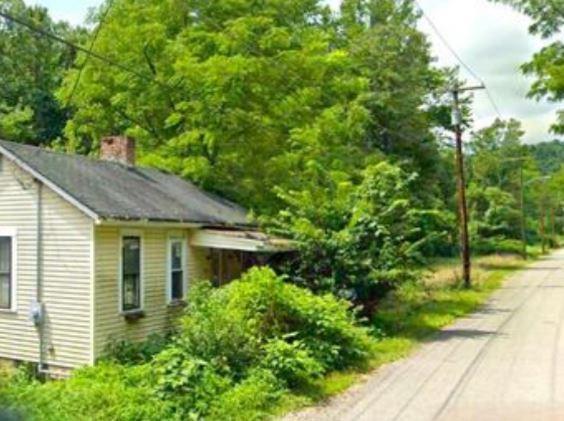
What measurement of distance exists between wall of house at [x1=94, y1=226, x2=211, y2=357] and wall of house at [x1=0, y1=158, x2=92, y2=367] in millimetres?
230

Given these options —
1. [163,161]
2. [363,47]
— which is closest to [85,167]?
[163,161]

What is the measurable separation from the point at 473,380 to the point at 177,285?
7113mm

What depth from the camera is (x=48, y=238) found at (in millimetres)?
14008

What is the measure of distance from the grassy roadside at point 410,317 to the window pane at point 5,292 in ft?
22.2

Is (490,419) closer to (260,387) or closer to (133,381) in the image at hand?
(260,387)

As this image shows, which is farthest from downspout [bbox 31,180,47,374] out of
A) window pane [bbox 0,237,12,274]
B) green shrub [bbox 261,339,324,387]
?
green shrub [bbox 261,339,324,387]

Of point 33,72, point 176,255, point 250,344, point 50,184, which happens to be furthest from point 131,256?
point 33,72

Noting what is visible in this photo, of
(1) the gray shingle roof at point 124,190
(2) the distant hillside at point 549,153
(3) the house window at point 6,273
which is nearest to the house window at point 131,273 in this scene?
(1) the gray shingle roof at point 124,190

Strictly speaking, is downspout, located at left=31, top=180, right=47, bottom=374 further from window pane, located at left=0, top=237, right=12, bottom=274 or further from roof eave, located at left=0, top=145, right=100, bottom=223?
window pane, located at left=0, top=237, right=12, bottom=274

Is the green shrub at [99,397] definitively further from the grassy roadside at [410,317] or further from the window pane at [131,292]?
the window pane at [131,292]

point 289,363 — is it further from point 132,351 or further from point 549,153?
point 549,153

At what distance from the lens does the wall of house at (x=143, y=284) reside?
530 inches

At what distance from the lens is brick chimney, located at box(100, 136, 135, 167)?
19.3 meters

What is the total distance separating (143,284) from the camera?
14.8 meters
